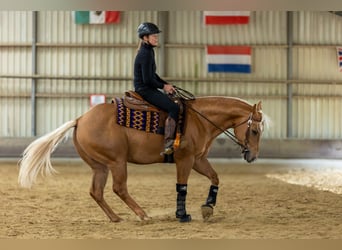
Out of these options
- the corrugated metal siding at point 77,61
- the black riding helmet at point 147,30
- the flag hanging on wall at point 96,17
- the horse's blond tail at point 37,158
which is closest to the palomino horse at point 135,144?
the horse's blond tail at point 37,158

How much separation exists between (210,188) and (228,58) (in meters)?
8.56

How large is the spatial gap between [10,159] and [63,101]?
7.03ft

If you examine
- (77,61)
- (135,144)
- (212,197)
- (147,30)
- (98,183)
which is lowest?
(212,197)

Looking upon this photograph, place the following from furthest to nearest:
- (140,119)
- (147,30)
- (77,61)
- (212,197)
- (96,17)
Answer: (77,61)
(96,17)
(212,197)
(140,119)
(147,30)

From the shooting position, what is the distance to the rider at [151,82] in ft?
18.2

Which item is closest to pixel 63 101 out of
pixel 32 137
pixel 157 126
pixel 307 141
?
pixel 32 137

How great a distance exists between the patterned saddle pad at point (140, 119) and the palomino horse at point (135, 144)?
0.19ft

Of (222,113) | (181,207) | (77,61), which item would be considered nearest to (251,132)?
(222,113)

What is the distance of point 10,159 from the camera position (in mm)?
13469

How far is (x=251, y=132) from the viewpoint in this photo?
583 centimetres

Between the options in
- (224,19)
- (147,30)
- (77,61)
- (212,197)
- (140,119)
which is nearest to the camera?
(147,30)

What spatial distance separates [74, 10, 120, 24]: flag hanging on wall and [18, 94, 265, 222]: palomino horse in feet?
27.9

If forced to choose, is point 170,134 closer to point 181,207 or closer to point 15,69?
point 181,207

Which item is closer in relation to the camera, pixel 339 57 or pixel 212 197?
pixel 212 197
